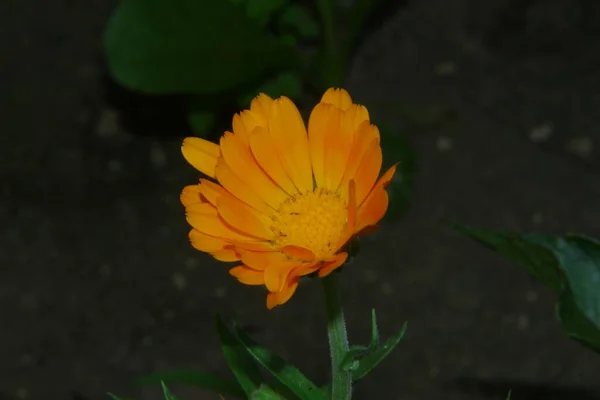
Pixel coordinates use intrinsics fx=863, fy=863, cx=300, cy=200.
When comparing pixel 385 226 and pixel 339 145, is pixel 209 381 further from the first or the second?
pixel 385 226

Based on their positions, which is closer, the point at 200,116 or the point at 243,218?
the point at 243,218

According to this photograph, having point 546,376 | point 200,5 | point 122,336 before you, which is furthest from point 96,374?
point 546,376

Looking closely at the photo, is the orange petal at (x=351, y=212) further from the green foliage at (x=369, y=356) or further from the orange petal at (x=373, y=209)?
the green foliage at (x=369, y=356)

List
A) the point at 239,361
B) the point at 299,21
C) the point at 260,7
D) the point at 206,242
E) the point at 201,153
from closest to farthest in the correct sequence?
the point at 206,242 → the point at 201,153 → the point at 239,361 → the point at 260,7 → the point at 299,21

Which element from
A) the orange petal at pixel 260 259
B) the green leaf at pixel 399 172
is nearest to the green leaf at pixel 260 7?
the green leaf at pixel 399 172

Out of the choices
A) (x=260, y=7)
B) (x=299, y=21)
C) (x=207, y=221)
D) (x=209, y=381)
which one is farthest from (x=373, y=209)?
(x=299, y=21)

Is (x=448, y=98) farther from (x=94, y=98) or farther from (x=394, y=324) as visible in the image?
(x=94, y=98)

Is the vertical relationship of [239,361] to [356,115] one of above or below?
below
